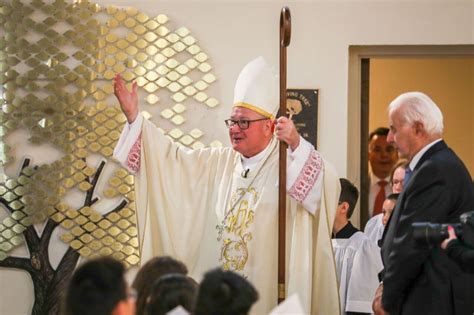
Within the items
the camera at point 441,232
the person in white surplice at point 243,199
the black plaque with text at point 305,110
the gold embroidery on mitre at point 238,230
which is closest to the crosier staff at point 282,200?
the person in white surplice at point 243,199

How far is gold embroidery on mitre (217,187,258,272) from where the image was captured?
534 centimetres

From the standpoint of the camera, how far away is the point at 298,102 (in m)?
6.71

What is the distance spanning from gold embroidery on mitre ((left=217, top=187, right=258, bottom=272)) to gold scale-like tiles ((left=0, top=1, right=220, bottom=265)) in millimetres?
1432

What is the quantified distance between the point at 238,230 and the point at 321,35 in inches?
72.2

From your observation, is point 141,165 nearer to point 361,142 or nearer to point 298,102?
point 298,102

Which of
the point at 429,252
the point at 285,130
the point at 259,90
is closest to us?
the point at 429,252

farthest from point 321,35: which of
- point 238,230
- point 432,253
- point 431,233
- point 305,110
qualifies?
point 431,233

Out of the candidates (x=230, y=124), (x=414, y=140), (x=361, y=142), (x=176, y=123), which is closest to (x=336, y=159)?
(x=361, y=142)

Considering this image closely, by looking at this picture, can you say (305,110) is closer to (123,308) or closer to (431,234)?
(431,234)

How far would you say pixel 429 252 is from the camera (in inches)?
170

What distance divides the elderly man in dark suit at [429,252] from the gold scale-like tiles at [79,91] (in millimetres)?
2564

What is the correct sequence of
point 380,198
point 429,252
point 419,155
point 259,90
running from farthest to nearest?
1. point 380,198
2. point 259,90
3. point 419,155
4. point 429,252

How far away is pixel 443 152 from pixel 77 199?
3.00 meters

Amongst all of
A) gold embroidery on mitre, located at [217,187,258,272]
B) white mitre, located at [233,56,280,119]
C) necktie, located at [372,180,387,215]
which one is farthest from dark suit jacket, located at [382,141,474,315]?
necktie, located at [372,180,387,215]
